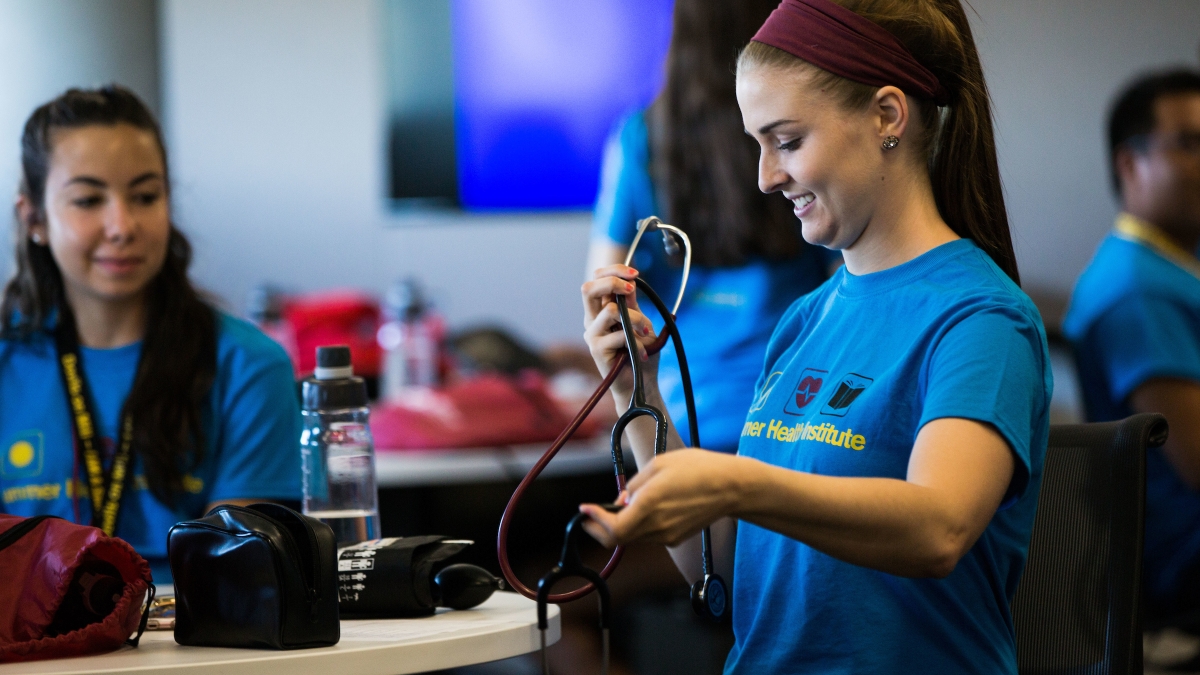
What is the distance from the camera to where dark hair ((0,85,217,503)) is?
6.02ft

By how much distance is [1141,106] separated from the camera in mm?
3189

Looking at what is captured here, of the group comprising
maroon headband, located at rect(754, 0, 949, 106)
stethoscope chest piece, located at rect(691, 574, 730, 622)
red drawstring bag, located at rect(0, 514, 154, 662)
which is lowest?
stethoscope chest piece, located at rect(691, 574, 730, 622)

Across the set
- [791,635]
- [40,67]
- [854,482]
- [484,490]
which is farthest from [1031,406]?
[40,67]

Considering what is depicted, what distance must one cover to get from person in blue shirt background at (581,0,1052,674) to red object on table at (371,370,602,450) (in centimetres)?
162

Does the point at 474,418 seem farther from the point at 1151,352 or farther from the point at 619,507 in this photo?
the point at 619,507

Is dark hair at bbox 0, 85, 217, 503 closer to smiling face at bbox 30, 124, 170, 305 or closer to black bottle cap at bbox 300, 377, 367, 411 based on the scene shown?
smiling face at bbox 30, 124, 170, 305

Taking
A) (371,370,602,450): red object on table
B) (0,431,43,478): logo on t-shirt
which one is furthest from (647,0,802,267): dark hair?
(0,431,43,478): logo on t-shirt

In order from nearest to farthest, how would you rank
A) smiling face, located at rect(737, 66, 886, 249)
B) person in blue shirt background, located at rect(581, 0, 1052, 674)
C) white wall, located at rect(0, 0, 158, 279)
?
person in blue shirt background, located at rect(581, 0, 1052, 674)
smiling face, located at rect(737, 66, 886, 249)
white wall, located at rect(0, 0, 158, 279)

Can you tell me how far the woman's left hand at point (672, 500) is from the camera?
2.91 ft

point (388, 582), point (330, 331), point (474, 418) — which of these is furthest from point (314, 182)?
point (388, 582)

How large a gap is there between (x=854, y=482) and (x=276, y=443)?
3.75 ft

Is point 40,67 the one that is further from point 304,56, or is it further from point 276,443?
point 276,443

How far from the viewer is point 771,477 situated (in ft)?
3.04

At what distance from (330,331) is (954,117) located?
2.78 m
